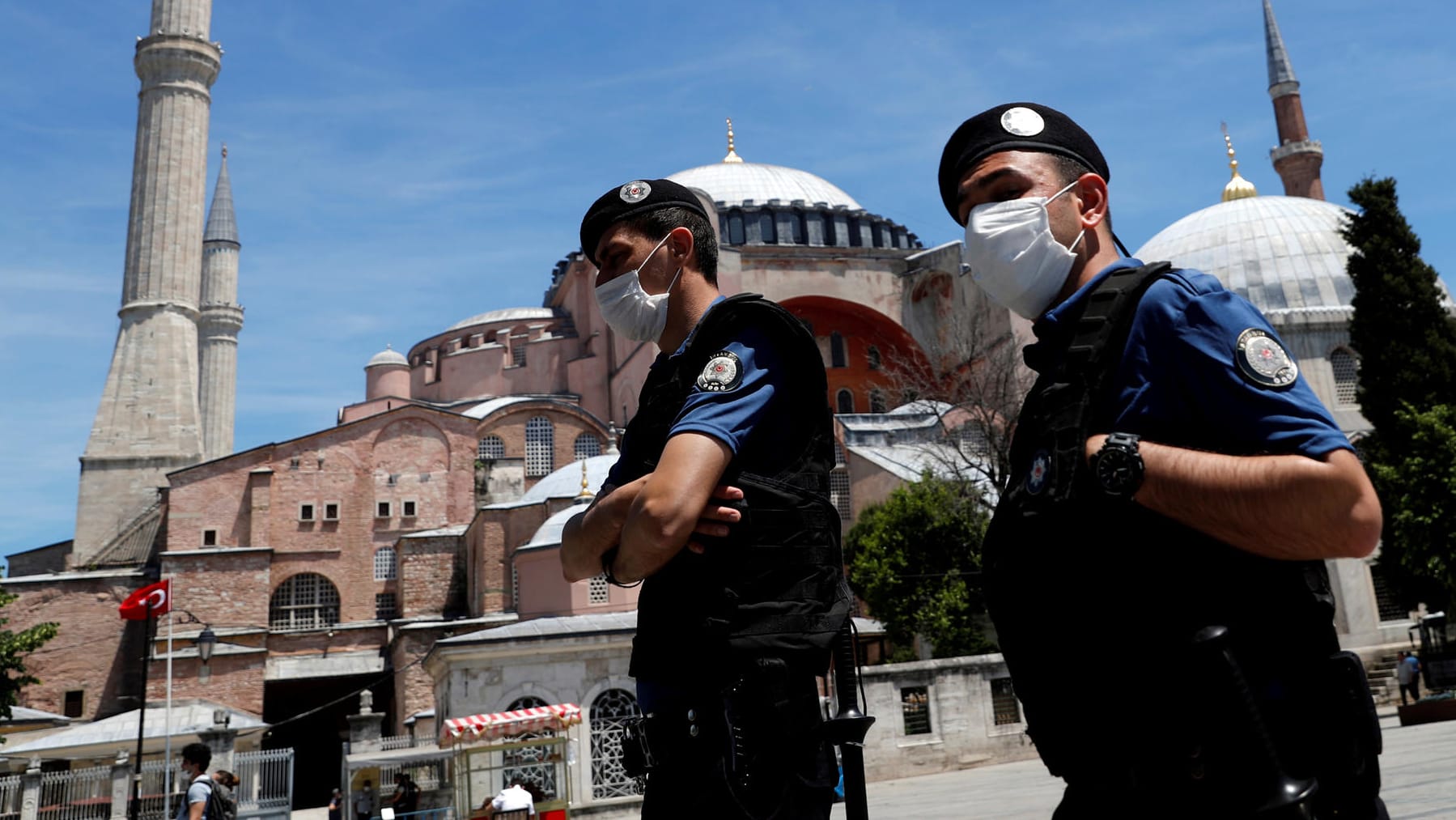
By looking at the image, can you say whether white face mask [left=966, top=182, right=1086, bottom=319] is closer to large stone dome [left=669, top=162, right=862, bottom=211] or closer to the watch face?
the watch face

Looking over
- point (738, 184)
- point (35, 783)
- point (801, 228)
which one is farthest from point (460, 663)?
point (738, 184)

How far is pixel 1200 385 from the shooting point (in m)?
1.61

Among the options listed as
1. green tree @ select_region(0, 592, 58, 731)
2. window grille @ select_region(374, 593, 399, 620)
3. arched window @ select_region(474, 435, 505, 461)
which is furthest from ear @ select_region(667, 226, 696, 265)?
arched window @ select_region(474, 435, 505, 461)

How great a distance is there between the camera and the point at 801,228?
4291 centimetres

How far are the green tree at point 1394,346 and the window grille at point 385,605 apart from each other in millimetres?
27119

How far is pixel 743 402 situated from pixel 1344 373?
31544 mm

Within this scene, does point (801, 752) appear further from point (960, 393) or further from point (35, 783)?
point (960, 393)

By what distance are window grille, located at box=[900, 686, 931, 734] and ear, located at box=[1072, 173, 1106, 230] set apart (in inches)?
648

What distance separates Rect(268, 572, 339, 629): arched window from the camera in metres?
35.1

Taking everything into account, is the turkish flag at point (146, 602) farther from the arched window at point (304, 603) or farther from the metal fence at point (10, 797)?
the arched window at point (304, 603)

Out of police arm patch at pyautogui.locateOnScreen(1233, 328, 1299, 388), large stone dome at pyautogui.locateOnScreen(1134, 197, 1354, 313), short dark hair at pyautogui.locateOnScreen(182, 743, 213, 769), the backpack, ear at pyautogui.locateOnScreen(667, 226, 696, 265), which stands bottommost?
the backpack

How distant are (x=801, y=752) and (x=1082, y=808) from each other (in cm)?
64

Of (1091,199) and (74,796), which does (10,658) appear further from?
(1091,199)

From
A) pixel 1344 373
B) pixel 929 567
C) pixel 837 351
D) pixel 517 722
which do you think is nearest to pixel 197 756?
pixel 517 722
